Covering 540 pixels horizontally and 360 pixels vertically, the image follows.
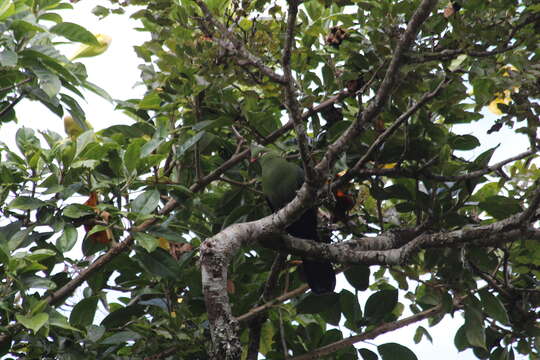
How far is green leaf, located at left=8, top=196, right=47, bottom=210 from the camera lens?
259 centimetres

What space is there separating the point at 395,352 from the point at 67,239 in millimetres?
1546

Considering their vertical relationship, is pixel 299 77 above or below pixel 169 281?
above

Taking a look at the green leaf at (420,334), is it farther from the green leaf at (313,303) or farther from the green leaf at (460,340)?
the green leaf at (313,303)

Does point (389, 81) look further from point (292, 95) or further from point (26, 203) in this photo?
point (26, 203)

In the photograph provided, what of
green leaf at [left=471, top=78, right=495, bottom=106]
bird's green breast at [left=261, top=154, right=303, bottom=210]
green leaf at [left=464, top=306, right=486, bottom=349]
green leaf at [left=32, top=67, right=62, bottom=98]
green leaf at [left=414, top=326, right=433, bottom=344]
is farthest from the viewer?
green leaf at [left=414, top=326, right=433, bottom=344]

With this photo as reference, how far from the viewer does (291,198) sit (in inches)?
127

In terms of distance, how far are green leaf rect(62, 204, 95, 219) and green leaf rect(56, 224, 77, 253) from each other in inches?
2.5

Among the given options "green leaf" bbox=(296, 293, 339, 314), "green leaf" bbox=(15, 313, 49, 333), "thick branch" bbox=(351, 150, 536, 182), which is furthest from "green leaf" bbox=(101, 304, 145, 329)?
"thick branch" bbox=(351, 150, 536, 182)

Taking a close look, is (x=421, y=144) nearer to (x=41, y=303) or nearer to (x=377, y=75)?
(x=377, y=75)

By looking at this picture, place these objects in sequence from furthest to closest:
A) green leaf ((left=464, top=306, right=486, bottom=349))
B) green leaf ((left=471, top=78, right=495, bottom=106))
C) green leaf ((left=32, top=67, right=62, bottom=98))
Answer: green leaf ((left=464, top=306, right=486, bottom=349))
green leaf ((left=32, top=67, right=62, bottom=98))
green leaf ((left=471, top=78, right=495, bottom=106))

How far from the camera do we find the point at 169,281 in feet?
9.46

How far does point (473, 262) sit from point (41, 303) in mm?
1883

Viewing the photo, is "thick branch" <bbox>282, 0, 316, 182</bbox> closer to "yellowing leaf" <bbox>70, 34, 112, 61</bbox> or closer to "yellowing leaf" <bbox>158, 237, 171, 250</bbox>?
"yellowing leaf" <bbox>158, 237, 171, 250</bbox>

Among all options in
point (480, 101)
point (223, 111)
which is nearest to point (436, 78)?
point (480, 101)
